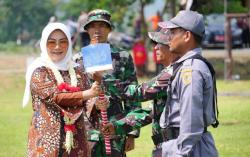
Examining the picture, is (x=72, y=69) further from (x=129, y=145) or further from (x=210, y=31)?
(x=210, y=31)

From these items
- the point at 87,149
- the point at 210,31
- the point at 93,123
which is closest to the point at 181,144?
the point at 87,149

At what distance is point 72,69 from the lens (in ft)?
23.1

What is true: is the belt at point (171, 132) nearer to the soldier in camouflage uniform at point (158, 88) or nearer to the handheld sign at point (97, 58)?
the soldier in camouflage uniform at point (158, 88)

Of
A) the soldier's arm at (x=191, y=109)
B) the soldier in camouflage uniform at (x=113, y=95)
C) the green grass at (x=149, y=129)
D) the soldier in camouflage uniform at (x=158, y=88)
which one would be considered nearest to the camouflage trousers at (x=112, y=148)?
the soldier in camouflage uniform at (x=113, y=95)

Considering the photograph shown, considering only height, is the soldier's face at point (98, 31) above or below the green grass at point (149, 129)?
above

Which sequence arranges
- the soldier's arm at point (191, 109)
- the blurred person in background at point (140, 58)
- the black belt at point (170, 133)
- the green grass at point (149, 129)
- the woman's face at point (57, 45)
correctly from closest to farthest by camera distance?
the soldier's arm at point (191, 109), the black belt at point (170, 133), the woman's face at point (57, 45), the green grass at point (149, 129), the blurred person in background at point (140, 58)

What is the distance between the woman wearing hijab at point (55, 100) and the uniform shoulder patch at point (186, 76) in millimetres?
1295

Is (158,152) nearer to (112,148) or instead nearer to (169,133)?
(169,133)

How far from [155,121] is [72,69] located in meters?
0.85

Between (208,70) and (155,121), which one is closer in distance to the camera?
(208,70)

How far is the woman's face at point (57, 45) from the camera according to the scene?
22.9 ft

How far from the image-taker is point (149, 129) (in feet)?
49.0

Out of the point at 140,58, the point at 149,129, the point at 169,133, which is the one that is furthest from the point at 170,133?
the point at 140,58

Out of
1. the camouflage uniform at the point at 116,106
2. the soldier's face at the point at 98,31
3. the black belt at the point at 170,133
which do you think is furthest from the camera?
the soldier's face at the point at 98,31
